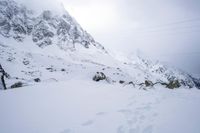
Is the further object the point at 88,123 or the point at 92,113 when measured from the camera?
the point at 92,113

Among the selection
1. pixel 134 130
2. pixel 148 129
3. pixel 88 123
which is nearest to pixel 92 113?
pixel 88 123

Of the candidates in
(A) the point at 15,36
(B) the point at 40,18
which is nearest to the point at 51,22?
(B) the point at 40,18

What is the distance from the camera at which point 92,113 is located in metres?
6.40

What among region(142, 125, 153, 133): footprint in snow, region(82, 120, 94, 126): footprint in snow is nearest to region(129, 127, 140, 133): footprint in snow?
region(142, 125, 153, 133): footprint in snow

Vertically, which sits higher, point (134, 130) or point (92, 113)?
point (92, 113)

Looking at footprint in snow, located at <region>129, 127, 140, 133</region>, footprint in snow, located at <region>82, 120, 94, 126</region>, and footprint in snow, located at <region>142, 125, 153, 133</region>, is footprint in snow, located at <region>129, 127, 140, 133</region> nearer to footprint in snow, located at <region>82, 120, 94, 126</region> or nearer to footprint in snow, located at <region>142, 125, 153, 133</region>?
footprint in snow, located at <region>142, 125, 153, 133</region>

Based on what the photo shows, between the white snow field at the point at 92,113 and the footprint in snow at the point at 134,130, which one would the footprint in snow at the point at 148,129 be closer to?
the white snow field at the point at 92,113

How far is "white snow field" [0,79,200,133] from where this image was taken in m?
5.27

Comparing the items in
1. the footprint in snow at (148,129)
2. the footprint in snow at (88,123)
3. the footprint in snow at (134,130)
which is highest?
the footprint in snow at (88,123)

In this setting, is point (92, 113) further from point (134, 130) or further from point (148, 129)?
point (148, 129)

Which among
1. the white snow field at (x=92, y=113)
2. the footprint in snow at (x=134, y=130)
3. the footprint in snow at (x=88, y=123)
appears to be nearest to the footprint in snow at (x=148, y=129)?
the white snow field at (x=92, y=113)

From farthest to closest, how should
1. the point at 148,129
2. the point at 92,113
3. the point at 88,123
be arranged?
1. the point at 92,113
2. the point at 88,123
3. the point at 148,129

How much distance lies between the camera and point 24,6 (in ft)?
648

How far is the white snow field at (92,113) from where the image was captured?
527 cm
